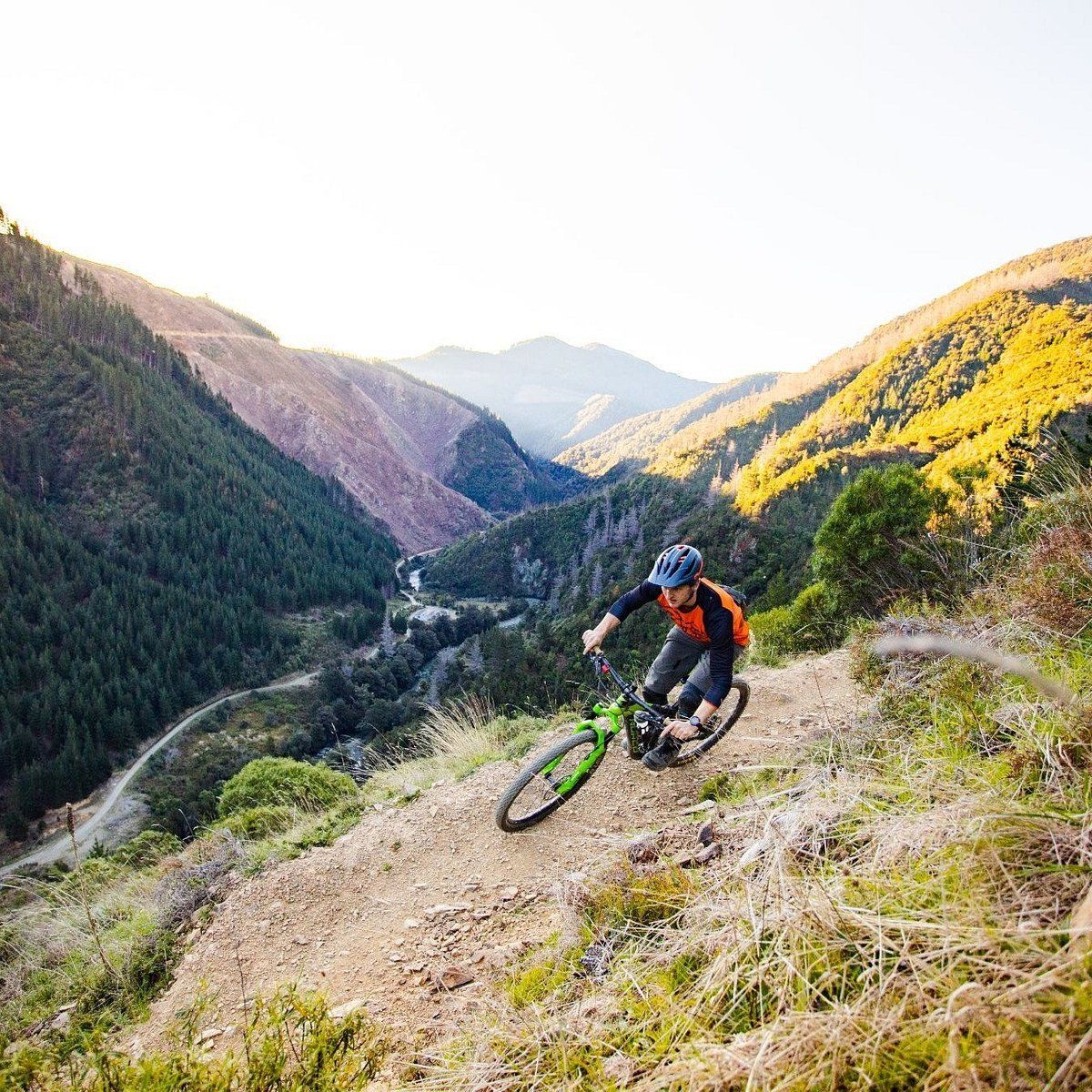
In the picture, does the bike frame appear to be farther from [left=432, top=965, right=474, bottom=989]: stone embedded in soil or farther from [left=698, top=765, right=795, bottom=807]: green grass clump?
[left=432, top=965, right=474, bottom=989]: stone embedded in soil

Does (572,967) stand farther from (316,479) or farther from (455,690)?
(316,479)

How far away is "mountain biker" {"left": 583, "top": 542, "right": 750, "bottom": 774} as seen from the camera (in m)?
3.92

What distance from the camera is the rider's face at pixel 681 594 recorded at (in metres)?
4.01

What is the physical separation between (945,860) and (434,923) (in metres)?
3.23

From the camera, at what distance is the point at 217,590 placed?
5828 cm

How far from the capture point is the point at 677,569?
3939 mm

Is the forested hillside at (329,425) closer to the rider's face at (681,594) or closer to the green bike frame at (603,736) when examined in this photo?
the green bike frame at (603,736)

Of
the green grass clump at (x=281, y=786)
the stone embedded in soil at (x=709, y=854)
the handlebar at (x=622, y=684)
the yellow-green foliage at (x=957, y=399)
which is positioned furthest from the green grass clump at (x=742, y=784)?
the yellow-green foliage at (x=957, y=399)

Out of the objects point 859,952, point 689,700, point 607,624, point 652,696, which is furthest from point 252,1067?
point 652,696

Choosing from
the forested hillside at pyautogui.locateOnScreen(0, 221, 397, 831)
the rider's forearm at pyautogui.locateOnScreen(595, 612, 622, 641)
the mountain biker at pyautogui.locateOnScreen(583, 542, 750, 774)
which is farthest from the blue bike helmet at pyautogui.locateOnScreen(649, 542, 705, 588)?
the forested hillside at pyautogui.locateOnScreen(0, 221, 397, 831)

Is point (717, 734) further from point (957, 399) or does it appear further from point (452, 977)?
point (957, 399)

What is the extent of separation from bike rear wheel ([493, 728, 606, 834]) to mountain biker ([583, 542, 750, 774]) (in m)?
A: 0.51

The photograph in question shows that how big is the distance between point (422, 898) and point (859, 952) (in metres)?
3.48

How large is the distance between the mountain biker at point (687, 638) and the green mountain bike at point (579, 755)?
0.18 m
